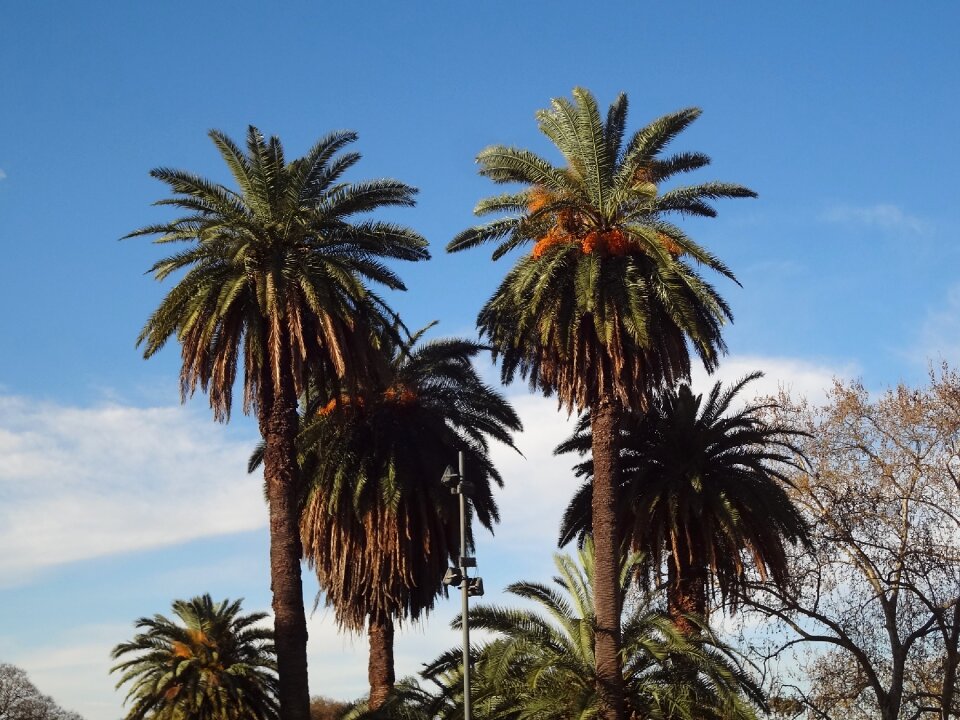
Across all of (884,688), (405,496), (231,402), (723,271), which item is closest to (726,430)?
(723,271)

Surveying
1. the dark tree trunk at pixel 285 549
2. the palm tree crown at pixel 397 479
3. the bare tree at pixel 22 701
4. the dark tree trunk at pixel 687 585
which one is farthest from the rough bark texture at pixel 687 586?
the bare tree at pixel 22 701

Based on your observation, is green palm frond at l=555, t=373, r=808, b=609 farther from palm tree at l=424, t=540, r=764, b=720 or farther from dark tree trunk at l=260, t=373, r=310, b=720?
dark tree trunk at l=260, t=373, r=310, b=720

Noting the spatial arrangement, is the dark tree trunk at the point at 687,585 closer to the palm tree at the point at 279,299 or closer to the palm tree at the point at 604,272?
the palm tree at the point at 604,272

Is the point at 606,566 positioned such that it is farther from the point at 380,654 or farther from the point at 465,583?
the point at 380,654

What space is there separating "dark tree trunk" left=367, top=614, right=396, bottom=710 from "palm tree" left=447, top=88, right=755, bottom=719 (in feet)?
30.6

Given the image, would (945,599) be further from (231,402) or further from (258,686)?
(231,402)

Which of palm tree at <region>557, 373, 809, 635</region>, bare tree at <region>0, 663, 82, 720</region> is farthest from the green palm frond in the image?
bare tree at <region>0, 663, 82, 720</region>

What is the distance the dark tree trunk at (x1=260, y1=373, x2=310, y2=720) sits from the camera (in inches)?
1083

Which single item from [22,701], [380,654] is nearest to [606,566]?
[380,654]

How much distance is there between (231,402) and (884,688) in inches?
1032

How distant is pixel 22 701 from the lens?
6900cm

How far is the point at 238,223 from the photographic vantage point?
29.3 m

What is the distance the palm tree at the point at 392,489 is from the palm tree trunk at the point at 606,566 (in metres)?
5.42

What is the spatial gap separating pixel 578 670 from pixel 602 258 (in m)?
10.5
